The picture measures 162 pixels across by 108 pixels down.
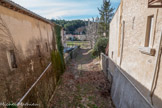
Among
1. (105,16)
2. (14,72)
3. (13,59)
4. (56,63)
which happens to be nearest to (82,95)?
(56,63)

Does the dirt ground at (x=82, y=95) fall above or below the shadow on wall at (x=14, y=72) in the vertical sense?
below

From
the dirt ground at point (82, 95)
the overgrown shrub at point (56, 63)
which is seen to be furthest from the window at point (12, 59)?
the overgrown shrub at point (56, 63)

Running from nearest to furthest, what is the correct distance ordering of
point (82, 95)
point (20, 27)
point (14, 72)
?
point (14, 72), point (20, 27), point (82, 95)

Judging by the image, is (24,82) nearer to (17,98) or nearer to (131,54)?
(17,98)

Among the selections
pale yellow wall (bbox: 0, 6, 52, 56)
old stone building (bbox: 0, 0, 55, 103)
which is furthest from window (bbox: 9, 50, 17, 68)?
pale yellow wall (bbox: 0, 6, 52, 56)

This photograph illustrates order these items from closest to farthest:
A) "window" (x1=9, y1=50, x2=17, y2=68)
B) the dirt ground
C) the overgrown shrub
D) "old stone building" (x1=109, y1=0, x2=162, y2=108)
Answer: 1. "old stone building" (x1=109, y1=0, x2=162, y2=108)
2. "window" (x1=9, y1=50, x2=17, y2=68)
3. the dirt ground
4. the overgrown shrub

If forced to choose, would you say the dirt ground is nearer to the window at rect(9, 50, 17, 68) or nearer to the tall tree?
the window at rect(9, 50, 17, 68)

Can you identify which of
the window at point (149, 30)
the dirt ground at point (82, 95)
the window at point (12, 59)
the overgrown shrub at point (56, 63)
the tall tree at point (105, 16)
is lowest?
the dirt ground at point (82, 95)

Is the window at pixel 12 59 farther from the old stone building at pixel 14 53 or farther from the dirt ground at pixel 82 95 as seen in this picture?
the dirt ground at pixel 82 95

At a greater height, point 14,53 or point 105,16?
point 105,16

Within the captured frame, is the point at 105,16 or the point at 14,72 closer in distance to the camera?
the point at 14,72

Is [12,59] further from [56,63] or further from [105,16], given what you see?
[105,16]

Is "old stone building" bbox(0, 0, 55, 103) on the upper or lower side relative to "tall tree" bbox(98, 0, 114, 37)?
lower

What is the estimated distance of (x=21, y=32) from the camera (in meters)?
3.38
